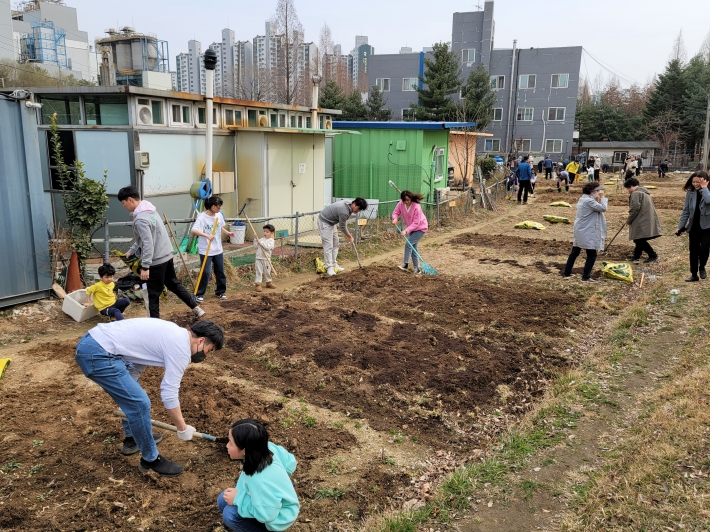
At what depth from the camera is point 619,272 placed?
33.1 ft

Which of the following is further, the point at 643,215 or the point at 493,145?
the point at 493,145

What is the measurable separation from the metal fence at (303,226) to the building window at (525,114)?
1144 inches

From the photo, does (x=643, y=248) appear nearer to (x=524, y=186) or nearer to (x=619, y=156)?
(x=524, y=186)

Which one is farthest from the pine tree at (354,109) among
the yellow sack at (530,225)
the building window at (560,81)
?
the yellow sack at (530,225)

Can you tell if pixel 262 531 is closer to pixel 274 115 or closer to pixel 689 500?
pixel 689 500

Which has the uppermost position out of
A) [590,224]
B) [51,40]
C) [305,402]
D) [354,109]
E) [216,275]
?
[51,40]

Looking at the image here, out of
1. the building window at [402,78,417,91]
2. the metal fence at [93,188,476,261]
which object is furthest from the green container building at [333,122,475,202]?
the building window at [402,78,417,91]

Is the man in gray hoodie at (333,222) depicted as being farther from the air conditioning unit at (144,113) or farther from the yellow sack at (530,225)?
the yellow sack at (530,225)

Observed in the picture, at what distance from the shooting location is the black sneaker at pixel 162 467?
159 inches

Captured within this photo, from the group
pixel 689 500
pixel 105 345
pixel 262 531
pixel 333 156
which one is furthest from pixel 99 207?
pixel 333 156

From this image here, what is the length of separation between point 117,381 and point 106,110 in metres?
7.96

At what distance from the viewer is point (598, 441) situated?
458 centimetres

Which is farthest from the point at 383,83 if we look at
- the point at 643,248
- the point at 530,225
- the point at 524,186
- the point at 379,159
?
the point at 643,248

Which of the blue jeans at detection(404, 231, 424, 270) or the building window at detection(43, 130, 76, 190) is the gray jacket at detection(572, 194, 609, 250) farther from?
the building window at detection(43, 130, 76, 190)
